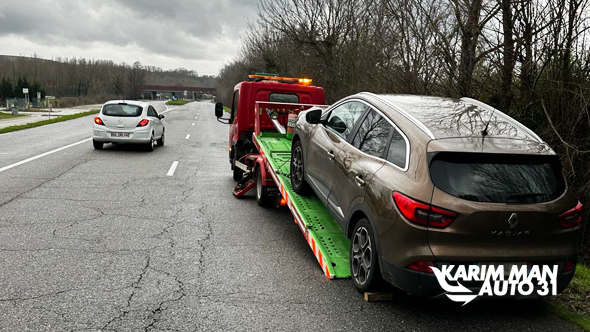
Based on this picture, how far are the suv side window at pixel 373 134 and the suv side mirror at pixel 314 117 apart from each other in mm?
1032

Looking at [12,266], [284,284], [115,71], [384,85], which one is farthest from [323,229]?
[115,71]

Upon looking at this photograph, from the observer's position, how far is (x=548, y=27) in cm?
678

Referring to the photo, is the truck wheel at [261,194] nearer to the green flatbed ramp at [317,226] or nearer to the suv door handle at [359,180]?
the green flatbed ramp at [317,226]

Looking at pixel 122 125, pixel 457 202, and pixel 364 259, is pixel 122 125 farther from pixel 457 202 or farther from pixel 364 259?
pixel 457 202

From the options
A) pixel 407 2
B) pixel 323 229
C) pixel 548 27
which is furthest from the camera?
pixel 407 2

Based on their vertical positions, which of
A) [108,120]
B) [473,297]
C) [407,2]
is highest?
[407,2]

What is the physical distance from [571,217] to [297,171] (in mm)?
3436

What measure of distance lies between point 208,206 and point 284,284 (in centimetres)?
359

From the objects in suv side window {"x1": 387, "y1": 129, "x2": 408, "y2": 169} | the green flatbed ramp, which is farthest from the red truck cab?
suv side window {"x1": 387, "y1": 129, "x2": 408, "y2": 169}

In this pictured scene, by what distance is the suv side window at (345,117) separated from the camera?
5.10m

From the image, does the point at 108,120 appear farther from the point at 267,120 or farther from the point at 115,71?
the point at 115,71

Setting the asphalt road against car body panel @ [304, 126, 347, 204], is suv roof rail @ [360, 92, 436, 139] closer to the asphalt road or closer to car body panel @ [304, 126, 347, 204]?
car body panel @ [304, 126, 347, 204]

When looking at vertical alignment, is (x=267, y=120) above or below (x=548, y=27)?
below

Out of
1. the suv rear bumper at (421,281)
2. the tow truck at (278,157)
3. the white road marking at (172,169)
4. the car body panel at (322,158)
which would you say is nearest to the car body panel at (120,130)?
the white road marking at (172,169)
